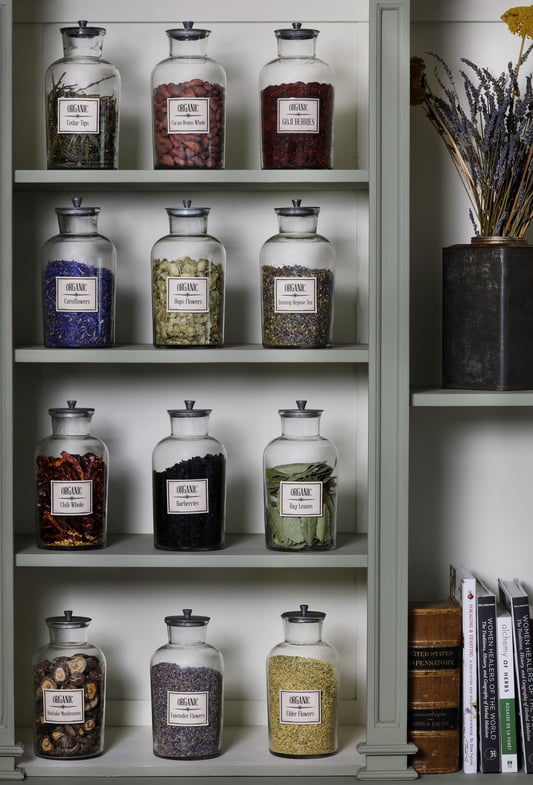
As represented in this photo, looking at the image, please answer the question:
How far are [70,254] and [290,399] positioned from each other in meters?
0.52

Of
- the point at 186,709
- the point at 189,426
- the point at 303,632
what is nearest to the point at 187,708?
the point at 186,709

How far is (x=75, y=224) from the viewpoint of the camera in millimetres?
1936

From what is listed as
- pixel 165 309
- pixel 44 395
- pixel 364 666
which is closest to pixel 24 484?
pixel 44 395

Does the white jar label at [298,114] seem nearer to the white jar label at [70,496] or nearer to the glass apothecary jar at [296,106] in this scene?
the glass apothecary jar at [296,106]

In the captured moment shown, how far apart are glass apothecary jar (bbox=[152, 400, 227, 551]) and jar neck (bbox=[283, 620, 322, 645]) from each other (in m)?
0.19

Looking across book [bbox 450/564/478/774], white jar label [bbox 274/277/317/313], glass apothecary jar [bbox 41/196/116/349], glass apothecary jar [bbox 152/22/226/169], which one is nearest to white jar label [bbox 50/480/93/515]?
glass apothecary jar [bbox 41/196/116/349]

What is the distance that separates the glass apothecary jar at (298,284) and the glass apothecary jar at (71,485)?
0.36 m

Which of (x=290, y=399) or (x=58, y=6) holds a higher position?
(x=58, y=6)

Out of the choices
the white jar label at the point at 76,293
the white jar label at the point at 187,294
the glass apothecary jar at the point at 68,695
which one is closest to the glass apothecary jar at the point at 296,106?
the white jar label at the point at 187,294

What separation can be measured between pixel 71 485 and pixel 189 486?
0.20 meters

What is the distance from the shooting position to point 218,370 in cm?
214

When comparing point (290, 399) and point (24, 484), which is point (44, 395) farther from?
point (290, 399)

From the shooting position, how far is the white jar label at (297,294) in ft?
6.19

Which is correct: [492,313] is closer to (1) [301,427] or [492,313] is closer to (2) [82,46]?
(1) [301,427]
